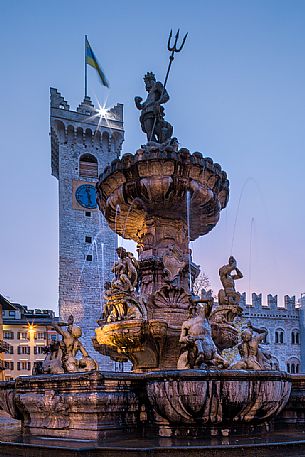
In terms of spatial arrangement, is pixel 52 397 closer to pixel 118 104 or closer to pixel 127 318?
pixel 127 318

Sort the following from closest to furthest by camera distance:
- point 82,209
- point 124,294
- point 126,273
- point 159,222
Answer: point 124,294, point 126,273, point 159,222, point 82,209

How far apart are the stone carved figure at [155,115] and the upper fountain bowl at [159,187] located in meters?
1.33

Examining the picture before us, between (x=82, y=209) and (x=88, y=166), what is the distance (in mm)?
3852

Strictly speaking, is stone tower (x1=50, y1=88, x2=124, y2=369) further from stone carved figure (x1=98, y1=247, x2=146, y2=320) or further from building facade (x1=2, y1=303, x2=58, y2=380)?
stone carved figure (x1=98, y1=247, x2=146, y2=320)

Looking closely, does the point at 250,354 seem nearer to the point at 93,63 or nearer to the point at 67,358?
the point at 67,358

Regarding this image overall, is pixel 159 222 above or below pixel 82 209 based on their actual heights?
below

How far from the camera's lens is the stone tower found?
39.2 meters

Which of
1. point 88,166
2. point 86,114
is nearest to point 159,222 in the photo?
point 88,166

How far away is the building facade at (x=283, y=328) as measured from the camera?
4306 centimetres

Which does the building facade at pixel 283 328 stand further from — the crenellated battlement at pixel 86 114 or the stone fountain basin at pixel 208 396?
the stone fountain basin at pixel 208 396

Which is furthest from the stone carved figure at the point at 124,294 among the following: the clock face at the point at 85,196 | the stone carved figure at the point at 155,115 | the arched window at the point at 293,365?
the arched window at the point at 293,365

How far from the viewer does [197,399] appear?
5516mm

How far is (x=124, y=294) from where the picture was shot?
842 centimetres

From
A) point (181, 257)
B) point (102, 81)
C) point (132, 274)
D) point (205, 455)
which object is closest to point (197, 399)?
point (205, 455)
